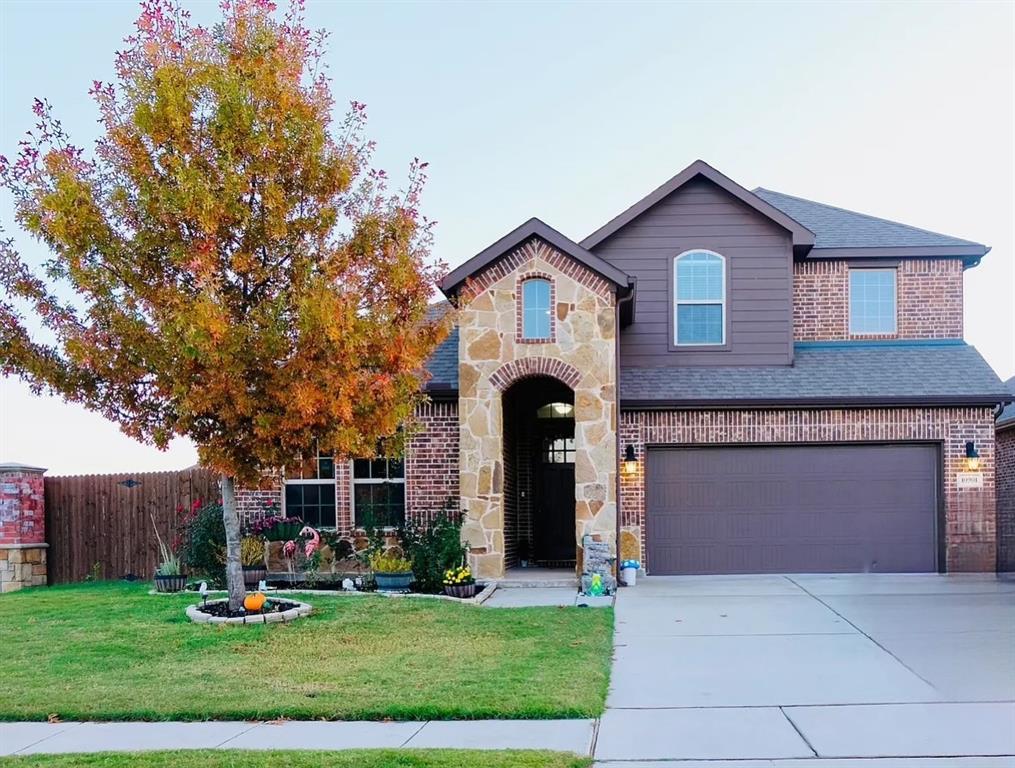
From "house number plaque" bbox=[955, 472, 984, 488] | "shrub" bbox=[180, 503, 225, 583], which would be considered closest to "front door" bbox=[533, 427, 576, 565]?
"shrub" bbox=[180, 503, 225, 583]

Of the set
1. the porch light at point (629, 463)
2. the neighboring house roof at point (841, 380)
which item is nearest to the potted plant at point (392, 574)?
the porch light at point (629, 463)

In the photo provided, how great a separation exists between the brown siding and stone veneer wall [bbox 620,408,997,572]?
4.26 ft

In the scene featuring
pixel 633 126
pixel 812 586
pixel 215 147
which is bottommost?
pixel 812 586

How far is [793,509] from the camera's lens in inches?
644

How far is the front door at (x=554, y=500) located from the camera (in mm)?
17859

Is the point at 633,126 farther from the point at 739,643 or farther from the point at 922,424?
the point at 739,643

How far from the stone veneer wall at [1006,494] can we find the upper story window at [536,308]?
9423mm

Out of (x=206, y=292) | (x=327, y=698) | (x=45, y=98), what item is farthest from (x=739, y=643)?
(x=45, y=98)

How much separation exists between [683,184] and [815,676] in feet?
34.2

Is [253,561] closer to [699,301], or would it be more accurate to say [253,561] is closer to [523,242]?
[523,242]

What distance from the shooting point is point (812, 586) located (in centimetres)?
1469

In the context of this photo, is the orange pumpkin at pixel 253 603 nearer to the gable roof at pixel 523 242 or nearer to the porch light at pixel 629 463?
the gable roof at pixel 523 242

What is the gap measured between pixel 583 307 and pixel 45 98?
7698mm

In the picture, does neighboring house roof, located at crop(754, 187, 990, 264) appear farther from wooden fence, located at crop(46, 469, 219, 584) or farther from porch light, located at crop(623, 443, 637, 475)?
wooden fence, located at crop(46, 469, 219, 584)
